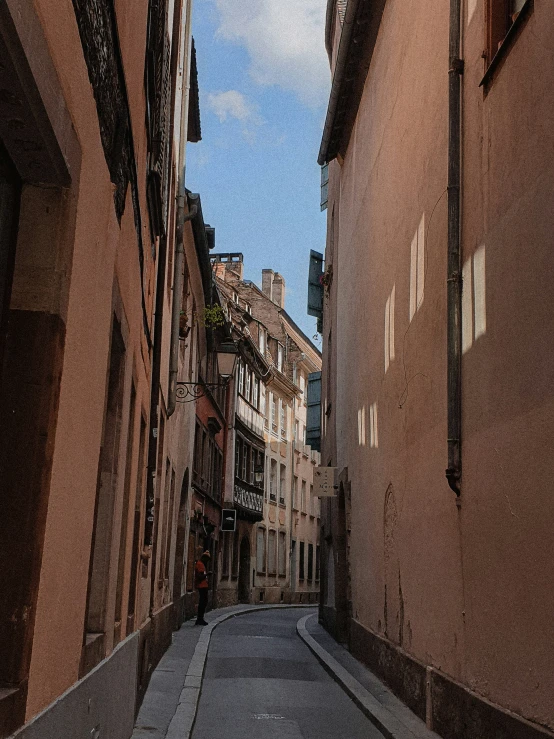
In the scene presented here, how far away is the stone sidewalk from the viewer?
866 cm

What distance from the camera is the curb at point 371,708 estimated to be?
8602 mm

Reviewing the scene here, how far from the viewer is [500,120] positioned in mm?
7699

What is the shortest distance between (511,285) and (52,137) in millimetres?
4548

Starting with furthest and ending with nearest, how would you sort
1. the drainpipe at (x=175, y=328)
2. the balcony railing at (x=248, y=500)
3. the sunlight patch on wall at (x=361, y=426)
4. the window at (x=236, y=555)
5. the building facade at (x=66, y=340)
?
the window at (x=236, y=555), the balcony railing at (x=248, y=500), the sunlight patch on wall at (x=361, y=426), the drainpipe at (x=175, y=328), the building facade at (x=66, y=340)

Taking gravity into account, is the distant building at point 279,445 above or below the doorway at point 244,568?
above

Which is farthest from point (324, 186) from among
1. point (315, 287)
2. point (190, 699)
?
point (190, 699)

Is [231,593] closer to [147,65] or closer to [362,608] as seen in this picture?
[362,608]

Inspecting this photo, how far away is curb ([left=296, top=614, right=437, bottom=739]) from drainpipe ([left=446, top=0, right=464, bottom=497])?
2197mm

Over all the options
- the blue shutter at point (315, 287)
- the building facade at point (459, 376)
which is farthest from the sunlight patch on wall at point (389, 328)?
the blue shutter at point (315, 287)

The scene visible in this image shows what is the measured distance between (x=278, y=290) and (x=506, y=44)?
164 feet

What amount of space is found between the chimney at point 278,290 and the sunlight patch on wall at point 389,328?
43641mm

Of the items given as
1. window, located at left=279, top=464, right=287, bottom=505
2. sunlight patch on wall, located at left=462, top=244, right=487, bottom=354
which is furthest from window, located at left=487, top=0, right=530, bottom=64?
window, located at left=279, top=464, right=287, bottom=505

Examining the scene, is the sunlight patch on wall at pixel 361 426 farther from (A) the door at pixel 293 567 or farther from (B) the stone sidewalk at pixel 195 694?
(A) the door at pixel 293 567

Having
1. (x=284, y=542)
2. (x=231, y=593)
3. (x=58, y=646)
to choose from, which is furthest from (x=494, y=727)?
(x=284, y=542)
